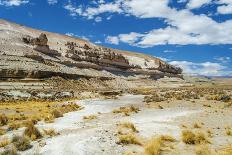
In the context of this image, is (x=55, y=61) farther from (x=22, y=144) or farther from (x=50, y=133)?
(x=22, y=144)

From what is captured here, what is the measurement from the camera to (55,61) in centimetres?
9388

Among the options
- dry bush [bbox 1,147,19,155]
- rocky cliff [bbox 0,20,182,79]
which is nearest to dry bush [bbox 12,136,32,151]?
dry bush [bbox 1,147,19,155]

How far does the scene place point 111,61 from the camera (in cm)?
12094

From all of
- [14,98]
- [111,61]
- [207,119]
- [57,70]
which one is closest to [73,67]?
[57,70]

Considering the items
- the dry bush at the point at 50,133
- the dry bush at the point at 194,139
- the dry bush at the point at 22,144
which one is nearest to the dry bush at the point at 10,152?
the dry bush at the point at 22,144

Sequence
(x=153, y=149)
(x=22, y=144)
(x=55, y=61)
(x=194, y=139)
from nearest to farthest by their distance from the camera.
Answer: (x=153, y=149) < (x=22, y=144) < (x=194, y=139) < (x=55, y=61)

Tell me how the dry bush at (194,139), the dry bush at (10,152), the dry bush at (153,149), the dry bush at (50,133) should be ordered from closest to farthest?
the dry bush at (10,152)
the dry bush at (153,149)
the dry bush at (194,139)
the dry bush at (50,133)

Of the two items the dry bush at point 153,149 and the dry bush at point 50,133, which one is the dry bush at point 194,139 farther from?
the dry bush at point 50,133

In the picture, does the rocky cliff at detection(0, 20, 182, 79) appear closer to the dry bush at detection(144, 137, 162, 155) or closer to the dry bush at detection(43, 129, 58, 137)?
the dry bush at detection(43, 129, 58, 137)

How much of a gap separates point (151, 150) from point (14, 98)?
41.8m

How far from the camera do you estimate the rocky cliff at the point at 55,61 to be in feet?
252

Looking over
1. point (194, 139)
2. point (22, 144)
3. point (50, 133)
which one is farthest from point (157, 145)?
point (50, 133)

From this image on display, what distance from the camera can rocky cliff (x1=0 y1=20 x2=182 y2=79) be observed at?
252 ft

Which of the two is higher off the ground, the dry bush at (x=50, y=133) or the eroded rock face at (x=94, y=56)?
the eroded rock face at (x=94, y=56)
